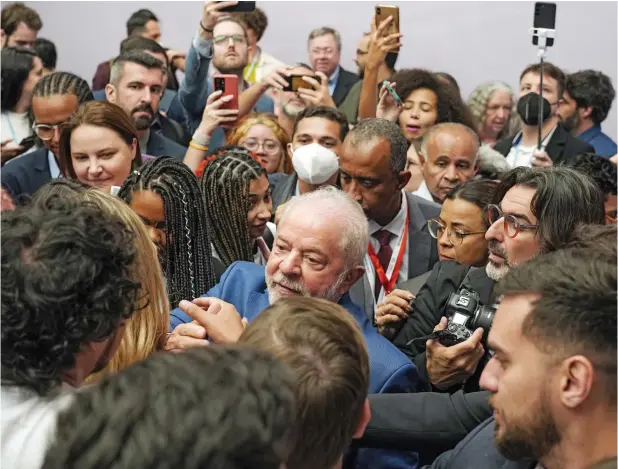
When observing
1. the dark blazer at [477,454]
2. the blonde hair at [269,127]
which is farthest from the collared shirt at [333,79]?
the dark blazer at [477,454]

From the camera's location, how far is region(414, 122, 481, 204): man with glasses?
4.73 meters

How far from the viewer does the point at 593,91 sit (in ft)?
21.5

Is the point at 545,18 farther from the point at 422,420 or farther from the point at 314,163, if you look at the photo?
the point at 422,420

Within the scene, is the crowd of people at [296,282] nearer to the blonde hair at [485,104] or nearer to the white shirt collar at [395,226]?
the white shirt collar at [395,226]

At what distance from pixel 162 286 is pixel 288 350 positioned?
78 centimetres

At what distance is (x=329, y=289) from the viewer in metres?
2.97

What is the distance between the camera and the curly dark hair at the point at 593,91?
21.6 ft

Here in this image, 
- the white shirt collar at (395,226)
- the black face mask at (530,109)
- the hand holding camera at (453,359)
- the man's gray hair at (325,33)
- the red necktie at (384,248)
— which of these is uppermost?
the man's gray hair at (325,33)

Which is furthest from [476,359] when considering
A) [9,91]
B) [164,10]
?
[164,10]

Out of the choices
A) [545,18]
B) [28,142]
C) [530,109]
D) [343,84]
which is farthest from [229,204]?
[343,84]

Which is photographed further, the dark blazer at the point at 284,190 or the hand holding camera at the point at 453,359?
the dark blazer at the point at 284,190

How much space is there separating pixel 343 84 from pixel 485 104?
1025 mm

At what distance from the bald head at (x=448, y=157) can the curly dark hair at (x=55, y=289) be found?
10.1 feet

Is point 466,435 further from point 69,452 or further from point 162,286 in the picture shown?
point 69,452
